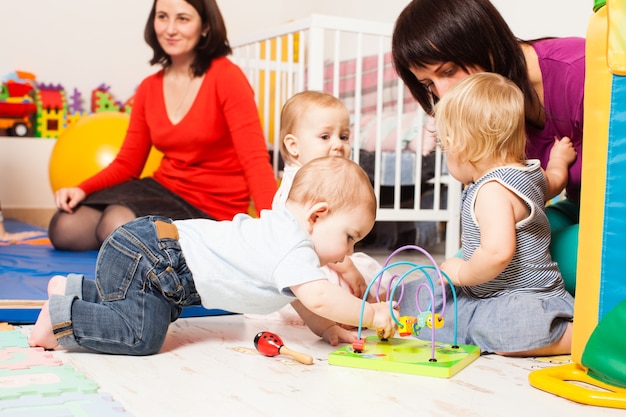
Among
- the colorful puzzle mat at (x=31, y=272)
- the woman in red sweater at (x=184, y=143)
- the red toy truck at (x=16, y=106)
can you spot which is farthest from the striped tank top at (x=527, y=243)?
the red toy truck at (x=16, y=106)

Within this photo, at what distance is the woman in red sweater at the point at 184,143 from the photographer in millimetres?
2391

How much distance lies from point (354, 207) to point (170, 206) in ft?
4.04

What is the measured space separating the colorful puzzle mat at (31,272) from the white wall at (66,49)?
141 cm

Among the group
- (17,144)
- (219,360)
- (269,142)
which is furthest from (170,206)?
(17,144)

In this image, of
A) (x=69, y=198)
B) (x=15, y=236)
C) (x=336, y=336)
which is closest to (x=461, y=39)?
(x=336, y=336)

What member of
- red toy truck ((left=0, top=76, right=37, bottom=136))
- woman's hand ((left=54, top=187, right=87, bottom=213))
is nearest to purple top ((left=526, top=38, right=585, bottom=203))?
woman's hand ((left=54, top=187, right=87, bottom=213))

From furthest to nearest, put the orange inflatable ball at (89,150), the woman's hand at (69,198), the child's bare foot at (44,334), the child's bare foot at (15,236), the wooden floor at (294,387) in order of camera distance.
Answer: the orange inflatable ball at (89,150)
the child's bare foot at (15,236)
the woman's hand at (69,198)
the child's bare foot at (44,334)
the wooden floor at (294,387)

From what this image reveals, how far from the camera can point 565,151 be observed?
1718 mm

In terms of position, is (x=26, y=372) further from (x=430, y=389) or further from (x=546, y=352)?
(x=546, y=352)

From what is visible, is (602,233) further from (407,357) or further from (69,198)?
(69,198)

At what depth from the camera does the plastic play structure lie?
1.11 meters

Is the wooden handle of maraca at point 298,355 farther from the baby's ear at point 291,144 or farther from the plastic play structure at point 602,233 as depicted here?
the baby's ear at point 291,144

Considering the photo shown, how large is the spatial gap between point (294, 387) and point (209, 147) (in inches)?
56.8

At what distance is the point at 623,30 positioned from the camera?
43.8 inches
